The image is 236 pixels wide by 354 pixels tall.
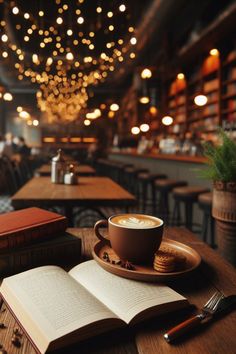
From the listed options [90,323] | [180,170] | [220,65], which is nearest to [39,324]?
[90,323]

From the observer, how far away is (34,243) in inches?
33.6

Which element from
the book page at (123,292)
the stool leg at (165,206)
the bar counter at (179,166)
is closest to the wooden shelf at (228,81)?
the bar counter at (179,166)

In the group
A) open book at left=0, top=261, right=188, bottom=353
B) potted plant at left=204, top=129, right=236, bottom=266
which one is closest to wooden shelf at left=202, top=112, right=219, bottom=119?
potted plant at left=204, top=129, right=236, bottom=266

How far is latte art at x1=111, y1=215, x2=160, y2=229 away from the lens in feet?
2.58

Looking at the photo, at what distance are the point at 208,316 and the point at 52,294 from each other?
0.94 ft

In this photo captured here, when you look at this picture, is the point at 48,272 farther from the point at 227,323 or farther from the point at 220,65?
the point at 220,65

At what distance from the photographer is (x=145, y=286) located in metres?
0.68

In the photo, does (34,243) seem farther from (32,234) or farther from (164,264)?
(164,264)

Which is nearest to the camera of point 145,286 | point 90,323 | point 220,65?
point 90,323

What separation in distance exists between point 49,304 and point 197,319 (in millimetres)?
257

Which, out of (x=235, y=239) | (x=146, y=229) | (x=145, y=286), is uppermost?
(x=146, y=229)

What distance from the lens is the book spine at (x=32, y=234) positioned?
0.80m

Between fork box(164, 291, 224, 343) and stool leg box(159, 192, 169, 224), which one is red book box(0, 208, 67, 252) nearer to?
fork box(164, 291, 224, 343)

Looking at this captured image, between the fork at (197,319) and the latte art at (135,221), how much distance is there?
0.21m
